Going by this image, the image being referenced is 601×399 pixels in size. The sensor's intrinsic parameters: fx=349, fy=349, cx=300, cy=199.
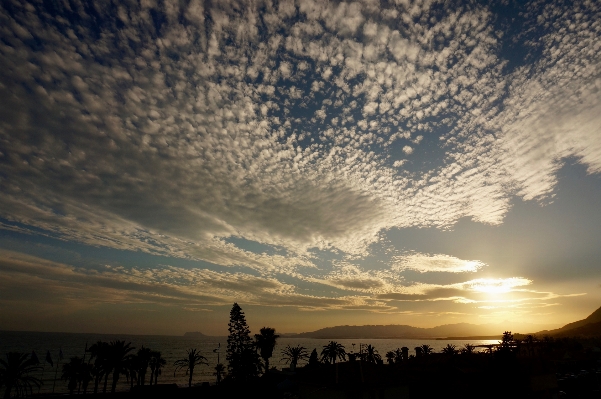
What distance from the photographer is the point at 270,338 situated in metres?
72.9

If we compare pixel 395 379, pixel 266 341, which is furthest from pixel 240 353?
pixel 395 379

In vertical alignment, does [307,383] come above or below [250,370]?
above

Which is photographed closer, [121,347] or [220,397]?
[121,347]

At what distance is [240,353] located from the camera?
272 feet

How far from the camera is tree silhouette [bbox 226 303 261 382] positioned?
250 feet

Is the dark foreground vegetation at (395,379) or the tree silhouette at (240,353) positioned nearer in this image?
the dark foreground vegetation at (395,379)

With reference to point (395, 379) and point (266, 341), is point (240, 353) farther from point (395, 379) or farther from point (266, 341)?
point (395, 379)

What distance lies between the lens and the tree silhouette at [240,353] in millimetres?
76056

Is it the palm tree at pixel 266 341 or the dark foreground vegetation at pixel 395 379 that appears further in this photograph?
the palm tree at pixel 266 341

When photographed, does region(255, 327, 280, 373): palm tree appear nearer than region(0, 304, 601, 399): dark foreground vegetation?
No

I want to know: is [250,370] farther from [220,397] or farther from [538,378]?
[538,378]

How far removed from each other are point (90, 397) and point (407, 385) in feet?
157

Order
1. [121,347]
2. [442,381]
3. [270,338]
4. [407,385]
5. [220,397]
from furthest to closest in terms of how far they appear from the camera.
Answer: [270,338]
[220,397]
[121,347]
[442,381]
[407,385]

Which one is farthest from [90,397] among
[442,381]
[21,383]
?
[442,381]
